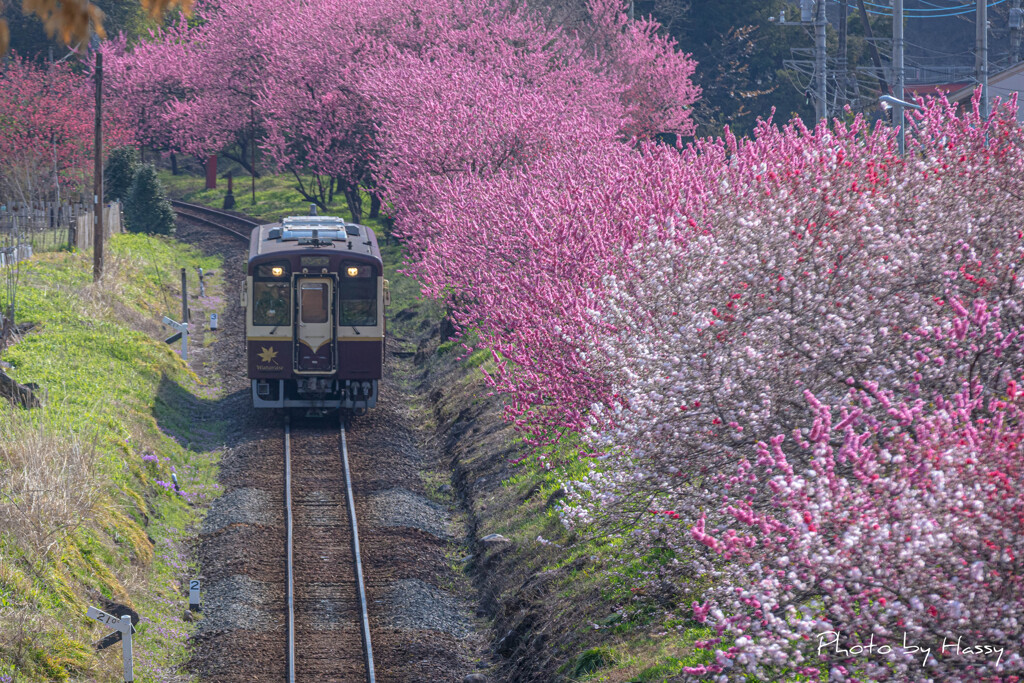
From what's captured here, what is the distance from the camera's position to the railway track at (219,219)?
45.1m

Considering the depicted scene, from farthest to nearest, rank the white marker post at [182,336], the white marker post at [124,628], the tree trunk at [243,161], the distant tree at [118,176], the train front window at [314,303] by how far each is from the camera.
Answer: the tree trunk at [243,161] < the distant tree at [118,176] < the white marker post at [182,336] < the train front window at [314,303] < the white marker post at [124,628]

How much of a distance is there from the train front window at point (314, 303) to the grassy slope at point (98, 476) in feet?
10.7

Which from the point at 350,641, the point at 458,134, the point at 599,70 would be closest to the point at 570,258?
the point at 350,641

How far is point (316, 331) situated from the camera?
70.8 ft

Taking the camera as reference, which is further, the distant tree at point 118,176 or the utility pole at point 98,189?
the distant tree at point 118,176

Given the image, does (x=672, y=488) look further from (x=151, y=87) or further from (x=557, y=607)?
(x=151, y=87)

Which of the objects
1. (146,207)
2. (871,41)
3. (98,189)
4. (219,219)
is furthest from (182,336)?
(871,41)

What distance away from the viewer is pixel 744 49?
204ft

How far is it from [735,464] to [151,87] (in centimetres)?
5183

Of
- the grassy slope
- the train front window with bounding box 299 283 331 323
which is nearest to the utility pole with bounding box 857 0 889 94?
the train front window with bounding box 299 283 331 323

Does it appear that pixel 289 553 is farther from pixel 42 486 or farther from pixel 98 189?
pixel 98 189

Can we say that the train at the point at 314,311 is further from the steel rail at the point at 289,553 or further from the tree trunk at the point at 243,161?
the tree trunk at the point at 243,161

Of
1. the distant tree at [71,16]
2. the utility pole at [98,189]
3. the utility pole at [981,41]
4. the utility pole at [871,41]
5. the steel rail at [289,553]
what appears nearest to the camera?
the distant tree at [71,16]

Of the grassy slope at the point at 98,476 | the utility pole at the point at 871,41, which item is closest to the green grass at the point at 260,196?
the grassy slope at the point at 98,476
